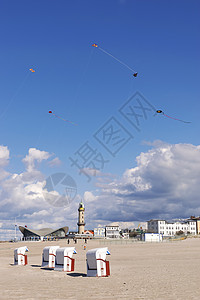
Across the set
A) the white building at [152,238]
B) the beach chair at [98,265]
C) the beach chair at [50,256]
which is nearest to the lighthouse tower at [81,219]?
the white building at [152,238]

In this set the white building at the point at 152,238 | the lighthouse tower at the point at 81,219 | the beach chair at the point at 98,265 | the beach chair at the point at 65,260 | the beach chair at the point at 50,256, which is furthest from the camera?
the lighthouse tower at the point at 81,219

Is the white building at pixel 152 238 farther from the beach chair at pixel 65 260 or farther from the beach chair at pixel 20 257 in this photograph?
the beach chair at pixel 65 260

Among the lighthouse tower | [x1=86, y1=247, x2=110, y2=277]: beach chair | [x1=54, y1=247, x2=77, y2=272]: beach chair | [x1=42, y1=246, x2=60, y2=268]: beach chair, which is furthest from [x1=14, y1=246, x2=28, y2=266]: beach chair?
the lighthouse tower

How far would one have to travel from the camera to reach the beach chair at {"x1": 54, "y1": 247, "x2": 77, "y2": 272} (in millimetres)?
23047

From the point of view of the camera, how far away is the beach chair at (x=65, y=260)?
23.0 m

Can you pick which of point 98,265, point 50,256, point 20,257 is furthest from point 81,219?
point 98,265

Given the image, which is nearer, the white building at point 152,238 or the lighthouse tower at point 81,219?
the white building at point 152,238

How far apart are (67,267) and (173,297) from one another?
1219cm

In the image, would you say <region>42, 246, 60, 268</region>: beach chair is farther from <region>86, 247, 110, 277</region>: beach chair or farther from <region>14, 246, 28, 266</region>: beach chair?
<region>86, 247, 110, 277</region>: beach chair

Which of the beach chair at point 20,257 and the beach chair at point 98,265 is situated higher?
the beach chair at point 98,265

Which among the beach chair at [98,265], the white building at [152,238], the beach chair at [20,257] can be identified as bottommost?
the white building at [152,238]

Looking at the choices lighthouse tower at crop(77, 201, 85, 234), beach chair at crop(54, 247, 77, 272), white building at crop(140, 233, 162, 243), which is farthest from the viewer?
lighthouse tower at crop(77, 201, 85, 234)

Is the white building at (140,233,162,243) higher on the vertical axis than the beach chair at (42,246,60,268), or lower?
lower

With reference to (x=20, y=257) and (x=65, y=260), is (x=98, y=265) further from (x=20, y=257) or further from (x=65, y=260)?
(x=20, y=257)
